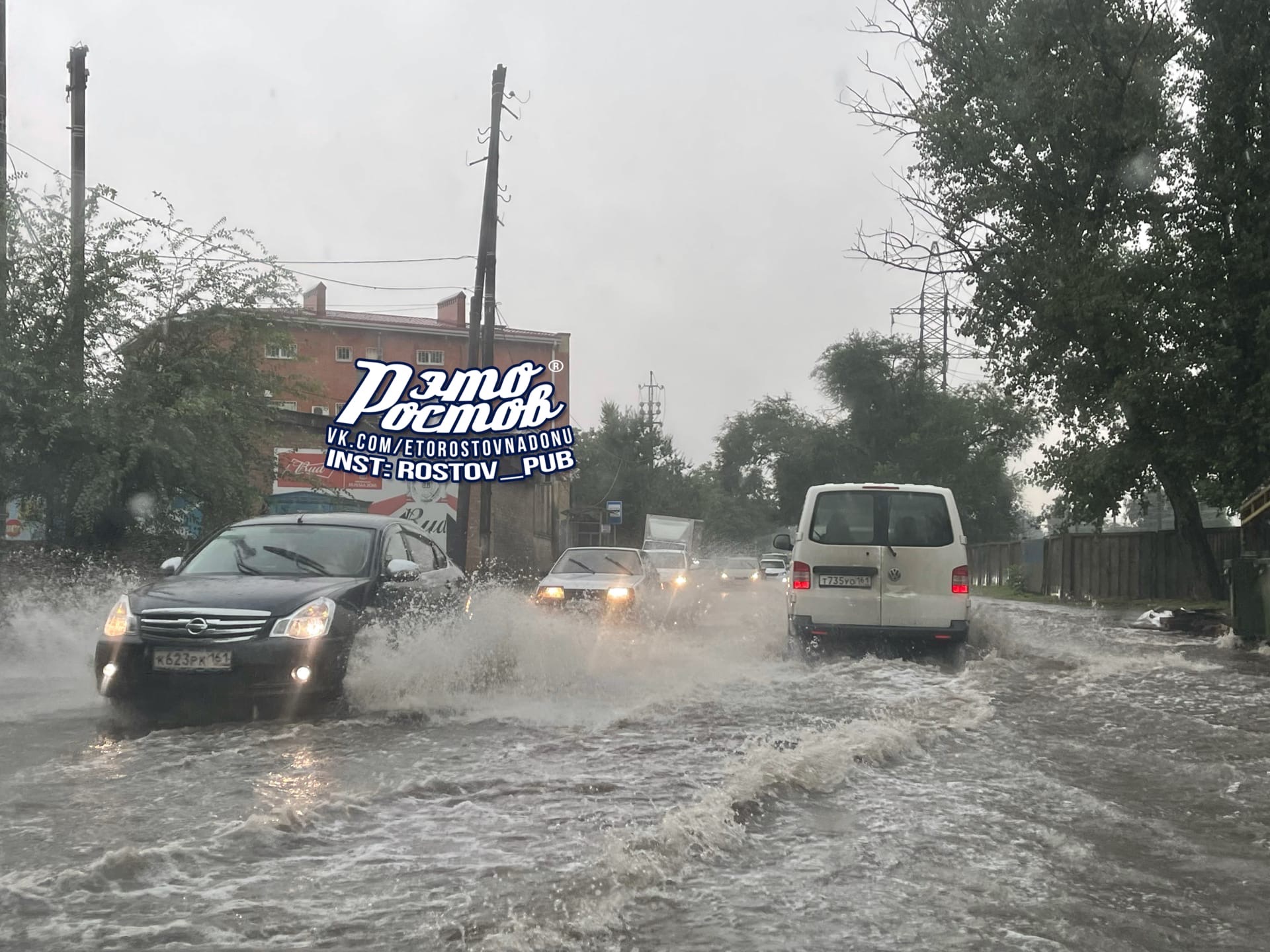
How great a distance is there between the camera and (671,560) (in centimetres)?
2884

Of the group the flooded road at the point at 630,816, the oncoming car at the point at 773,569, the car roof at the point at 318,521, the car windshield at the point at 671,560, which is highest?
the car roof at the point at 318,521

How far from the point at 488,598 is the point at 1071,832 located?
6.43m

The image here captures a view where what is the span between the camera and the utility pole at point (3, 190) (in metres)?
14.8

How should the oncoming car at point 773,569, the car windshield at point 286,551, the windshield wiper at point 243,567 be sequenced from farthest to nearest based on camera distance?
the oncoming car at point 773,569
the car windshield at point 286,551
the windshield wiper at point 243,567

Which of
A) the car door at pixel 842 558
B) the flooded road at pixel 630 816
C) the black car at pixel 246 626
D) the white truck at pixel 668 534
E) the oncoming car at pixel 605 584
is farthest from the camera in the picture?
the white truck at pixel 668 534

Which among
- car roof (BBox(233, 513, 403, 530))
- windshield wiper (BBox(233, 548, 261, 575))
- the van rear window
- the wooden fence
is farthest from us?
the wooden fence

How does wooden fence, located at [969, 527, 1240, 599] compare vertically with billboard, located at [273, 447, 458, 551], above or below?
below

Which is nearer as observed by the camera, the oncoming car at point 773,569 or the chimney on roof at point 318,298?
the oncoming car at point 773,569

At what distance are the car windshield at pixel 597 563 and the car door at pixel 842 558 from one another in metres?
4.97

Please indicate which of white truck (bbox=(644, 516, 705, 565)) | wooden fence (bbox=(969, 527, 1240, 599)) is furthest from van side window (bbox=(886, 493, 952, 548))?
white truck (bbox=(644, 516, 705, 565))

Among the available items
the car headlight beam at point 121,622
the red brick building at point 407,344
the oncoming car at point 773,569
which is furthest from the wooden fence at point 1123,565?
the red brick building at point 407,344

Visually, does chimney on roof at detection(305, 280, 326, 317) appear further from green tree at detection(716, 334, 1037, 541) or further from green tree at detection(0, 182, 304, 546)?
green tree at detection(0, 182, 304, 546)

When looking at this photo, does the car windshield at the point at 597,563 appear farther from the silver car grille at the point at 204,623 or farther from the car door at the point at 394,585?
the silver car grille at the point at 204,623

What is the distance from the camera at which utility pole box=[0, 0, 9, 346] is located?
14805 millimetres
